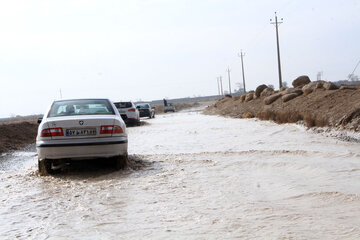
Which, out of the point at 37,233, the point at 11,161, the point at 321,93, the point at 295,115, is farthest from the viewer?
the point at 321,93

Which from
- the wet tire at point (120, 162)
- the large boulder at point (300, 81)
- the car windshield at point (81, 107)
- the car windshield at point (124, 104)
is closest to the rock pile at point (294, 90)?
the large boulder at point (300, 81)

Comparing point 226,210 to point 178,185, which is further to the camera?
point 178,185

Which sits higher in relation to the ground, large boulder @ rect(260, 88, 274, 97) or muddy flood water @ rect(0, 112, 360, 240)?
large boulder @ rect(260, 88, 274, 97)

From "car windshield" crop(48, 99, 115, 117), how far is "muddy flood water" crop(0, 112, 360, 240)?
114cm

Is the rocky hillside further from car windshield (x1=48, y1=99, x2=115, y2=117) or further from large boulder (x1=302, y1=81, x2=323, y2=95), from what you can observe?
car windshield (x1=48, y1=99, x2=115, y2=117)

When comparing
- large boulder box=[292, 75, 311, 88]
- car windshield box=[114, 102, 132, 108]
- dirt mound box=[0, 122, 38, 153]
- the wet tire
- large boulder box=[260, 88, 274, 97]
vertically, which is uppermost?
large boulder box=[292, 75, 311, 88]

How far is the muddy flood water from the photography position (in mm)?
4470

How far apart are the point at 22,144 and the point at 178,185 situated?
39.6 ft

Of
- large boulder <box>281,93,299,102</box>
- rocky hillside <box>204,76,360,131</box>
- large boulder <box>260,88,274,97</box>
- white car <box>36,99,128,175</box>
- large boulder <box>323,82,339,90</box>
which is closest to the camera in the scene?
white car <box>36,99,128,175</box>

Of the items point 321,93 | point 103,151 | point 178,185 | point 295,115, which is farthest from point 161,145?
point 321,93

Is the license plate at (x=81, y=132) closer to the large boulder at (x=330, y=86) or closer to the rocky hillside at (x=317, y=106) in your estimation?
the rocky hillside at (x=317, y=106)

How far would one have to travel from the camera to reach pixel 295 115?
64.2 feet

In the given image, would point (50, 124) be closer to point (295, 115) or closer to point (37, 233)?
point (37, 233)

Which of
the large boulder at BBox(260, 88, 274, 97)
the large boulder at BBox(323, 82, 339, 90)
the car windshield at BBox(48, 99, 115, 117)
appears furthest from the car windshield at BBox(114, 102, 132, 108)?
the car windshield at BBox(48, 99, 115, 117)
